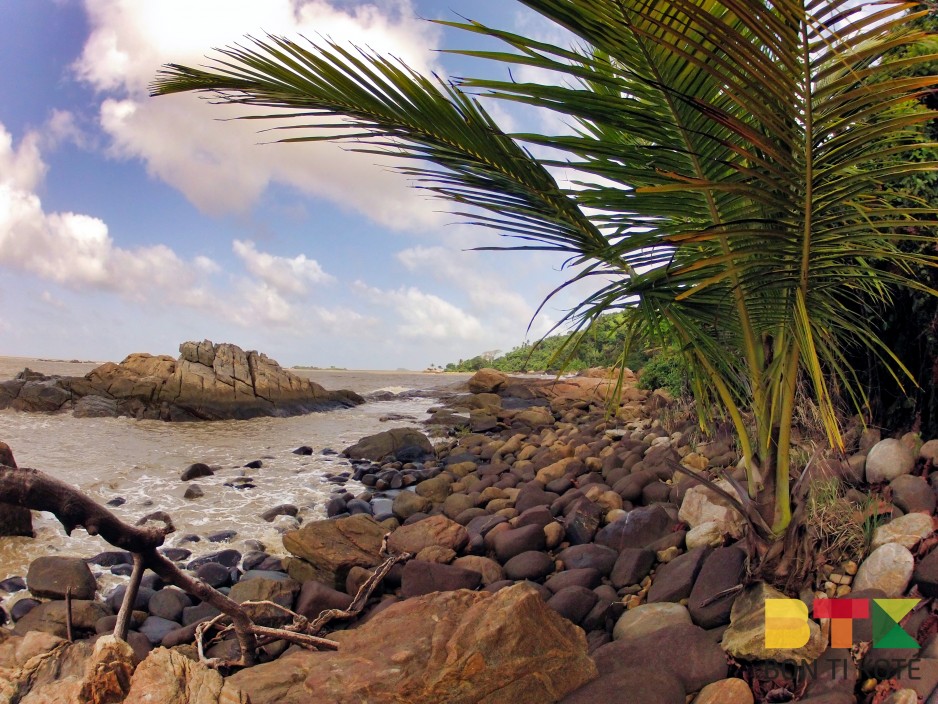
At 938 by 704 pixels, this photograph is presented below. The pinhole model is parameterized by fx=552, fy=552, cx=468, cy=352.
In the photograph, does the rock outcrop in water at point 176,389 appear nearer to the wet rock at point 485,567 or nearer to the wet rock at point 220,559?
the wet rock at point 220,559

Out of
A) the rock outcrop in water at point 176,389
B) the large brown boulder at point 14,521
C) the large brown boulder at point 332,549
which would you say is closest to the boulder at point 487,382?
the rock outcrop in water at point 176,389

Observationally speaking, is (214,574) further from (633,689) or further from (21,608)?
(633,689)

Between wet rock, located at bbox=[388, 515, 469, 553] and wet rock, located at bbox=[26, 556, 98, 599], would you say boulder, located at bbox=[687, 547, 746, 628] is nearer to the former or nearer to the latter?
wet rock, located at bbox=[388, 515, 469, 553]

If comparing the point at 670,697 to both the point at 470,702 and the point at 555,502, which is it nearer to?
the point at 470,702

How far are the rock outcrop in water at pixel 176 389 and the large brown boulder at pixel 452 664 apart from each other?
1436cm

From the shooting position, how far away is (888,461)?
3738 mm

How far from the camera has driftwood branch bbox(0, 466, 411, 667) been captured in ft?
6.98

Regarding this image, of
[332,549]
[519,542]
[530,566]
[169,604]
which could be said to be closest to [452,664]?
[530,566]

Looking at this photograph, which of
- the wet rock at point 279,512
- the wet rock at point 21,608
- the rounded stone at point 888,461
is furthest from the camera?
the wet rock at point 279,512

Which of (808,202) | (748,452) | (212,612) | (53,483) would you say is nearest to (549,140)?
(808,202)

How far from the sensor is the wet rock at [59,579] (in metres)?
4.27

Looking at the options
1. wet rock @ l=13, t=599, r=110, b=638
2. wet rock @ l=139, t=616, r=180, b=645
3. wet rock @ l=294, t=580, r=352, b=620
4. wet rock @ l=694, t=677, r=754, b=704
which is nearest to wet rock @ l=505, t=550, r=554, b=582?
wet rock @ l=294, t=580, r=352, b=620

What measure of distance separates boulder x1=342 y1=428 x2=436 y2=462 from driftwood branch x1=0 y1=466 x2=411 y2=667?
6731 mm

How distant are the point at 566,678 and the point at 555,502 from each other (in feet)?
10.1
